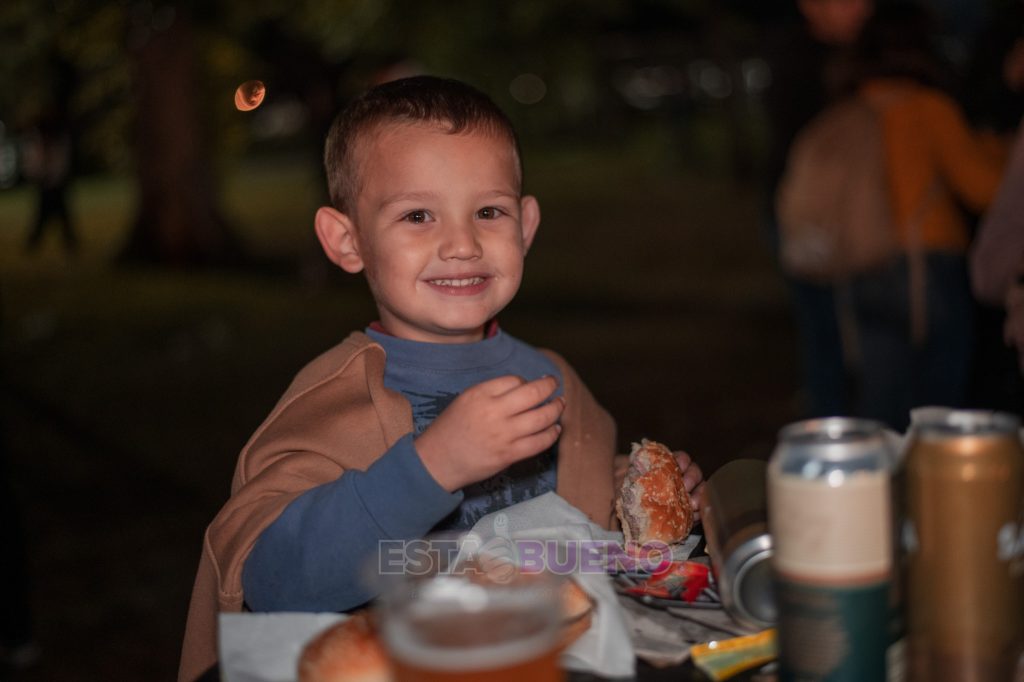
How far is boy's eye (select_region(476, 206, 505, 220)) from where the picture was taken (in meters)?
1.88

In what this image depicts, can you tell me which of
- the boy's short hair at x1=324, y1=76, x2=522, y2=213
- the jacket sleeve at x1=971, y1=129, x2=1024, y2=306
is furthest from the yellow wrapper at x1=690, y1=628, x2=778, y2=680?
the jacket sleeve at x1=971, y1=129, x2=1024, y2=306

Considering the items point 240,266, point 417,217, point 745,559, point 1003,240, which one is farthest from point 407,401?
point 240,266

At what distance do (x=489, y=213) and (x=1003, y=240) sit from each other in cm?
127

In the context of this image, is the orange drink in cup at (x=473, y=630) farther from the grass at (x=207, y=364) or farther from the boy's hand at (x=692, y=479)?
the grass at (x=207, y=364)

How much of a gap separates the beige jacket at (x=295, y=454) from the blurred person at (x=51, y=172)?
14616 millimetres

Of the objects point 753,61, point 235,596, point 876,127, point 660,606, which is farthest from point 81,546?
point 753,61

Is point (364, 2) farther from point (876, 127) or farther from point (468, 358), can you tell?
point (468, 358)

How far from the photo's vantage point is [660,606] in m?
1.36

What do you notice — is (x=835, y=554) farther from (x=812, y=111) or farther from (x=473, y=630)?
(x=812, y=111)

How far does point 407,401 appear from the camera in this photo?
173cm

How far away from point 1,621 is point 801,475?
3727 mm

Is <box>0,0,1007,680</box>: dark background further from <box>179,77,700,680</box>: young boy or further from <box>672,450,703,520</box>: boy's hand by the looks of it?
<box>672,450,703,520</box>: boy's hand

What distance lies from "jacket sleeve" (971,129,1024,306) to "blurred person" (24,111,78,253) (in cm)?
1424

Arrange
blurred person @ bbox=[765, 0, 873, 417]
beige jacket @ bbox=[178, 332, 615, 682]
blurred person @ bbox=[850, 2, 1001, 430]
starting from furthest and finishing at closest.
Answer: blurred person @ bbox=[765, 0, 873, 417] → blurred person @ bbox=[850, 2, 1001, 430] → beige jacket @ bbox=[178, 332, 615, 682]
